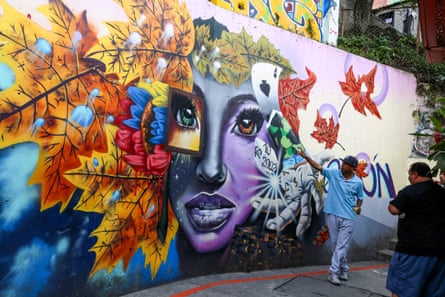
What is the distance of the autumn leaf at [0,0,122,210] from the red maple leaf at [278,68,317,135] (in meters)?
2.70

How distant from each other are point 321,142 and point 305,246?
1.56 metres

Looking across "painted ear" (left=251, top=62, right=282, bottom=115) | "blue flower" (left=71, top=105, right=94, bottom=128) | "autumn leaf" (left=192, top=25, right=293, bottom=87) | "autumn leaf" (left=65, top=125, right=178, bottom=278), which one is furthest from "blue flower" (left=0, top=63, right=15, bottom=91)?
"painted ear" (left=251, top=62, right=282, bottom=115)

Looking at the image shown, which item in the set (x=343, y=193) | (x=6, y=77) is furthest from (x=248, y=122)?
(x=6, y=77)

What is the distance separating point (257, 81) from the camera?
5.46 metres

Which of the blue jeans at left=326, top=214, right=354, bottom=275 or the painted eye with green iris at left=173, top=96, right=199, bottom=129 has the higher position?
the painted eye with green iris at left=173, top=96, right=199, bottom=129

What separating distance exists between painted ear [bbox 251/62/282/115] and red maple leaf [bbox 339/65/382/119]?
1.50 meters

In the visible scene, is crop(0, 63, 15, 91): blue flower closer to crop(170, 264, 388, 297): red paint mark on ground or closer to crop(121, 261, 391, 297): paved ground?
crop(121, 261, 391, 297): paved ground

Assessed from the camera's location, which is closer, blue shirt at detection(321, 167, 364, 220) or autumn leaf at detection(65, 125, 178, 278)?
autumn leaf at detection(65, 125, 178, 278)

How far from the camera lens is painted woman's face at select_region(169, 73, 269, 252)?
4.68 meters

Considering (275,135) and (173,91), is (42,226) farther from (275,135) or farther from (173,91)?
(275,135)

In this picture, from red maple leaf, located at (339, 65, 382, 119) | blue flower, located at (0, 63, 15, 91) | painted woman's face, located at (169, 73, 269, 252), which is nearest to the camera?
blue flower, located at (0, 63, 15, 91)

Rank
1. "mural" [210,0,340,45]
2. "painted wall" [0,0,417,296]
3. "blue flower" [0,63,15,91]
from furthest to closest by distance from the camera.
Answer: "mural" [210,0,340,45]
"painted wall" [0,0,417,296]
"blue flower" [0,63,15,91]

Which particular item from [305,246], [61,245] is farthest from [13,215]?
[305,246]

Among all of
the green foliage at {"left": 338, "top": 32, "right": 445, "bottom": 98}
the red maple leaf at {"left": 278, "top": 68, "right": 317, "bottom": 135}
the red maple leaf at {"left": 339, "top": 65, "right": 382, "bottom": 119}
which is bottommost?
the red maple leaf at {"left": 278, "top": 68, "right": 317, "bottom": 135}
